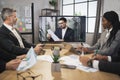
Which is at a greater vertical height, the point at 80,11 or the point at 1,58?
the point at 80,11

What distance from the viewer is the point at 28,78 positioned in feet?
4.63

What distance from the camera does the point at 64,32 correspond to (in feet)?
13.8

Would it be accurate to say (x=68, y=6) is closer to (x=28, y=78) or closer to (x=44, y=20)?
(x=44, y=20)

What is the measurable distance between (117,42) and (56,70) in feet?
2.95

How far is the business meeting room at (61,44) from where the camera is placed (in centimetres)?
156

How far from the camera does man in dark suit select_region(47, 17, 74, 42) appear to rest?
4203mm

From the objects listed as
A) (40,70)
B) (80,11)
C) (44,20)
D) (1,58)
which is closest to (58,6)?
(80,11)

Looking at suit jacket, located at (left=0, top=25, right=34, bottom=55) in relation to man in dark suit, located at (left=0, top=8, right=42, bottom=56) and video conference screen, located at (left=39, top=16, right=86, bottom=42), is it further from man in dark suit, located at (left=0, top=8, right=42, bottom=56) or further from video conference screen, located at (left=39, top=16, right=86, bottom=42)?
video conference screen, located at (left=39, top=16, right=86, bottom=42)

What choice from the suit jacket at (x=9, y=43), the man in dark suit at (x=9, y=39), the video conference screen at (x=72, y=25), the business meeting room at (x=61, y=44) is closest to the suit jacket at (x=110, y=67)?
the business meeting room at (x=61, y=44)

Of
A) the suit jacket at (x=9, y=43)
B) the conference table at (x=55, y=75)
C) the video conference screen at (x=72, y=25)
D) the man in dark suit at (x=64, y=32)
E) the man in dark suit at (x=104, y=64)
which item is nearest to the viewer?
the conference table at (x=55, y=75)

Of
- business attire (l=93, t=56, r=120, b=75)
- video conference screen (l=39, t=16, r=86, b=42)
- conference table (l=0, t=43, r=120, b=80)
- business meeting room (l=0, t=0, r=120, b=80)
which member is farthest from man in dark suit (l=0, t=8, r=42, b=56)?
video conference screen (l=39, t=16, r=86, b=42)

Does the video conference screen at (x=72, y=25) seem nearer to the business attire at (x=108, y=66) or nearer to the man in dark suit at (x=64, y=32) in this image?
the man in dark suit at (x=64, y=32)

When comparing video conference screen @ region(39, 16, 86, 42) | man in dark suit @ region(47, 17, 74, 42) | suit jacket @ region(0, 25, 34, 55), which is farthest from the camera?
video conference screen @ region(39, 16, 86, 42)

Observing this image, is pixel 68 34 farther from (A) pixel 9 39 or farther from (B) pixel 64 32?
(A) pixel 9 39
